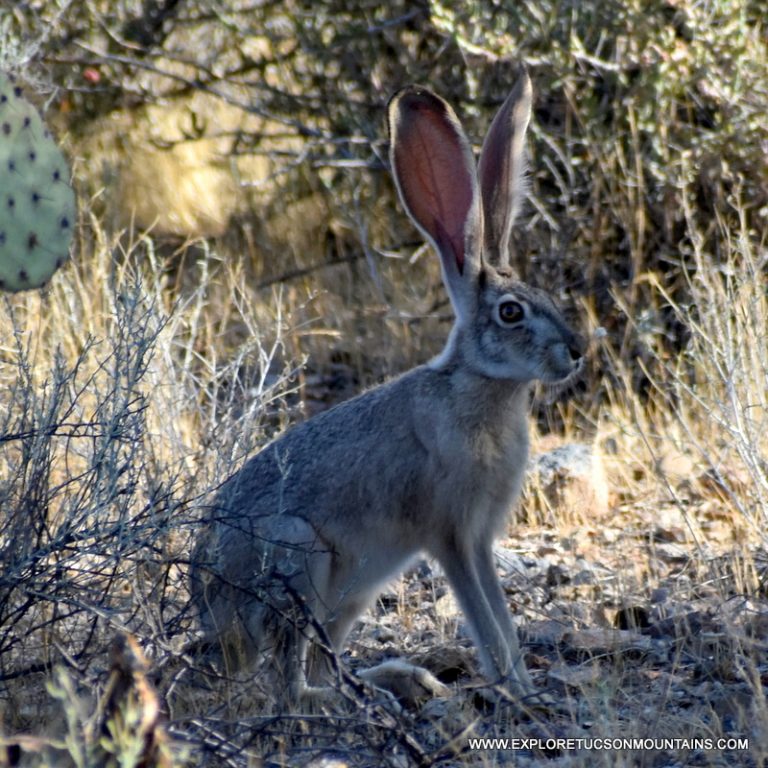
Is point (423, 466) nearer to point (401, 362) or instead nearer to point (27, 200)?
point (27, 200)

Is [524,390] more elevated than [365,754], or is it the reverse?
[524,390]

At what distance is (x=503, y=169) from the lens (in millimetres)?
4711

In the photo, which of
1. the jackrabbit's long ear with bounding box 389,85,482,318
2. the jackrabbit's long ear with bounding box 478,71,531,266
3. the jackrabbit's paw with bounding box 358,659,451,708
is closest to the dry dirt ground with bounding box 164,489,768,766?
the jackrabbit's paw with bounding box 358,659,451,708

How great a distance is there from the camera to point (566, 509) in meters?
5.93

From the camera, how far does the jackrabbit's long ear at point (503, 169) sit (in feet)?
15.2

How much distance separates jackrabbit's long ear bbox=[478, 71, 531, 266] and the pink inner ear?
16 cm

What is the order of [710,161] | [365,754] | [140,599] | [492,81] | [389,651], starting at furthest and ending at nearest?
[492,81]
[710,161]
[389,651]
[140,599]
[365,754]

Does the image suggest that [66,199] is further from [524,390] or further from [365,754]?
[365,754]

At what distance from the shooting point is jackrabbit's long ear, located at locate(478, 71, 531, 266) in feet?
15.2

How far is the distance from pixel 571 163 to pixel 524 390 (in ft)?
9.64

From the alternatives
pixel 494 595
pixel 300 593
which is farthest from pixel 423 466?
pixel 300 593

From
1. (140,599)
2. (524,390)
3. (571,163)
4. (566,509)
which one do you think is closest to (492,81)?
(571,163)

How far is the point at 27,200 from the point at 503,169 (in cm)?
166

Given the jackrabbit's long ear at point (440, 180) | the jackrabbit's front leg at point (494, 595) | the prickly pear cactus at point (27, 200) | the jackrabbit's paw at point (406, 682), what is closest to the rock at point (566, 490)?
the jackrabbit's front leg at point (494, 595)
